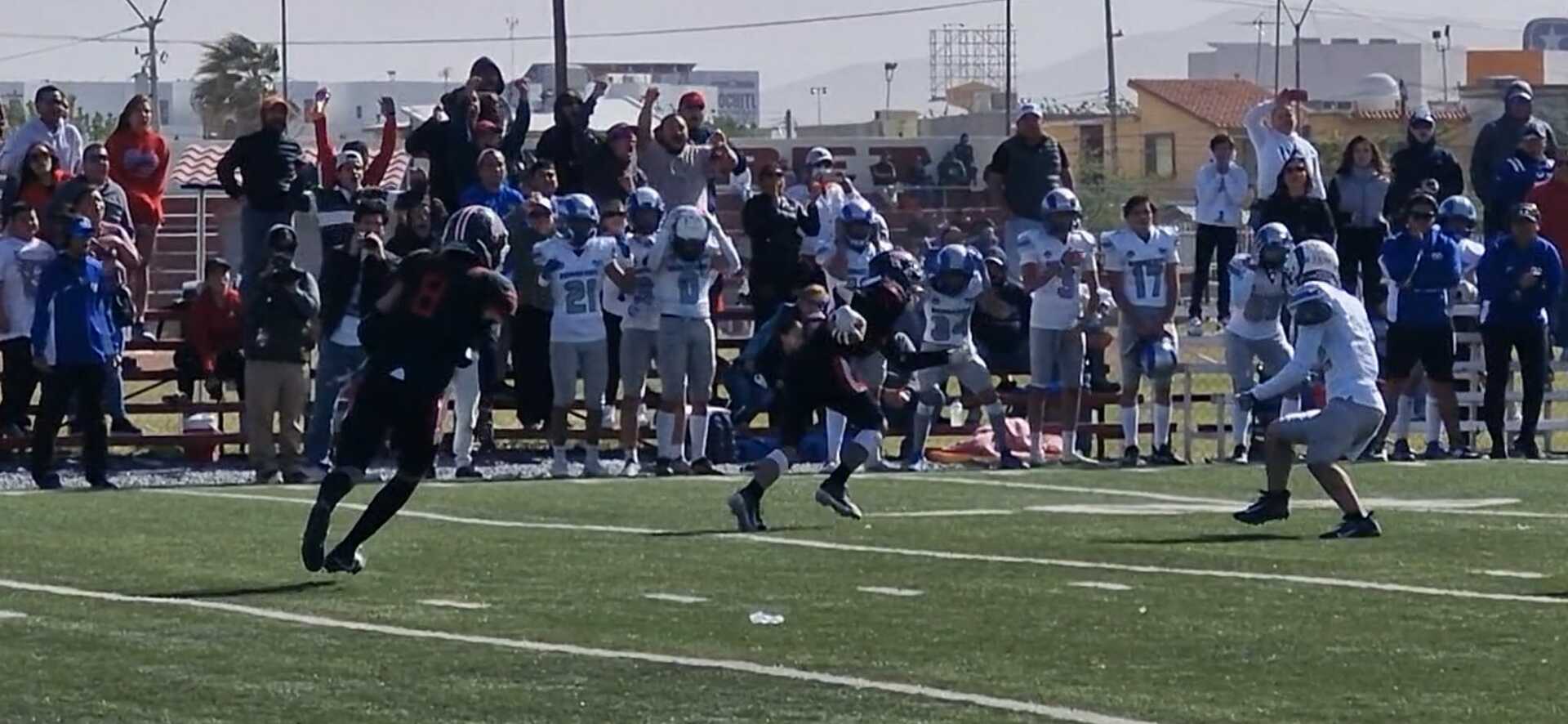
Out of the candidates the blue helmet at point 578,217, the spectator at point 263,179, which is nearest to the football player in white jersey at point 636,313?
the blue helmet at point 578,217

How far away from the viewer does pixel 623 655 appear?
1012 cm

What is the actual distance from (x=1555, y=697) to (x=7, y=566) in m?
7.01

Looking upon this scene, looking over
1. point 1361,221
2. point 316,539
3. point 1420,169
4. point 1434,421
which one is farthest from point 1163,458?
point 316,539

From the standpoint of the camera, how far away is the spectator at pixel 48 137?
20641 mm

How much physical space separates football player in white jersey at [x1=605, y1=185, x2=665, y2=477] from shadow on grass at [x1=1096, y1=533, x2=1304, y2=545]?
19.1ft

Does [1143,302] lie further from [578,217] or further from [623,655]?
[623,655]

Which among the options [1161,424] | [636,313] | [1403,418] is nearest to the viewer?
[636,313]

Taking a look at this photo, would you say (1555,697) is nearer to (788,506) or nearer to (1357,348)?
(1357,348)

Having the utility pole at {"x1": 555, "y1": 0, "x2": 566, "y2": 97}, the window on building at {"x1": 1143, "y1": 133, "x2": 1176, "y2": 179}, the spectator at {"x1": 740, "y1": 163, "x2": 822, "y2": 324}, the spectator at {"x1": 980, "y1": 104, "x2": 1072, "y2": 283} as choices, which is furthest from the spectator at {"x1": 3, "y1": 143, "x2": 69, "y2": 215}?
the window on building at {"x1": 1143, "y1": 133, "x2": 1176, "y2": 179}

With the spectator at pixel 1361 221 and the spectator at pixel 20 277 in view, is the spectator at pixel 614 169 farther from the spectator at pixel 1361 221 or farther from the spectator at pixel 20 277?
the spectator at pixel 1361 221

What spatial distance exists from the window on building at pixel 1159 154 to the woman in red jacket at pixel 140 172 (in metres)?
56.8

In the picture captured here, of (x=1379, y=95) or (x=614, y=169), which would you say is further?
(x=1379, y=95)

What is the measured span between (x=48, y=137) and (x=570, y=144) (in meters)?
3.63

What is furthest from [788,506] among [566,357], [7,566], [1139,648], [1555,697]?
[1555,697]
